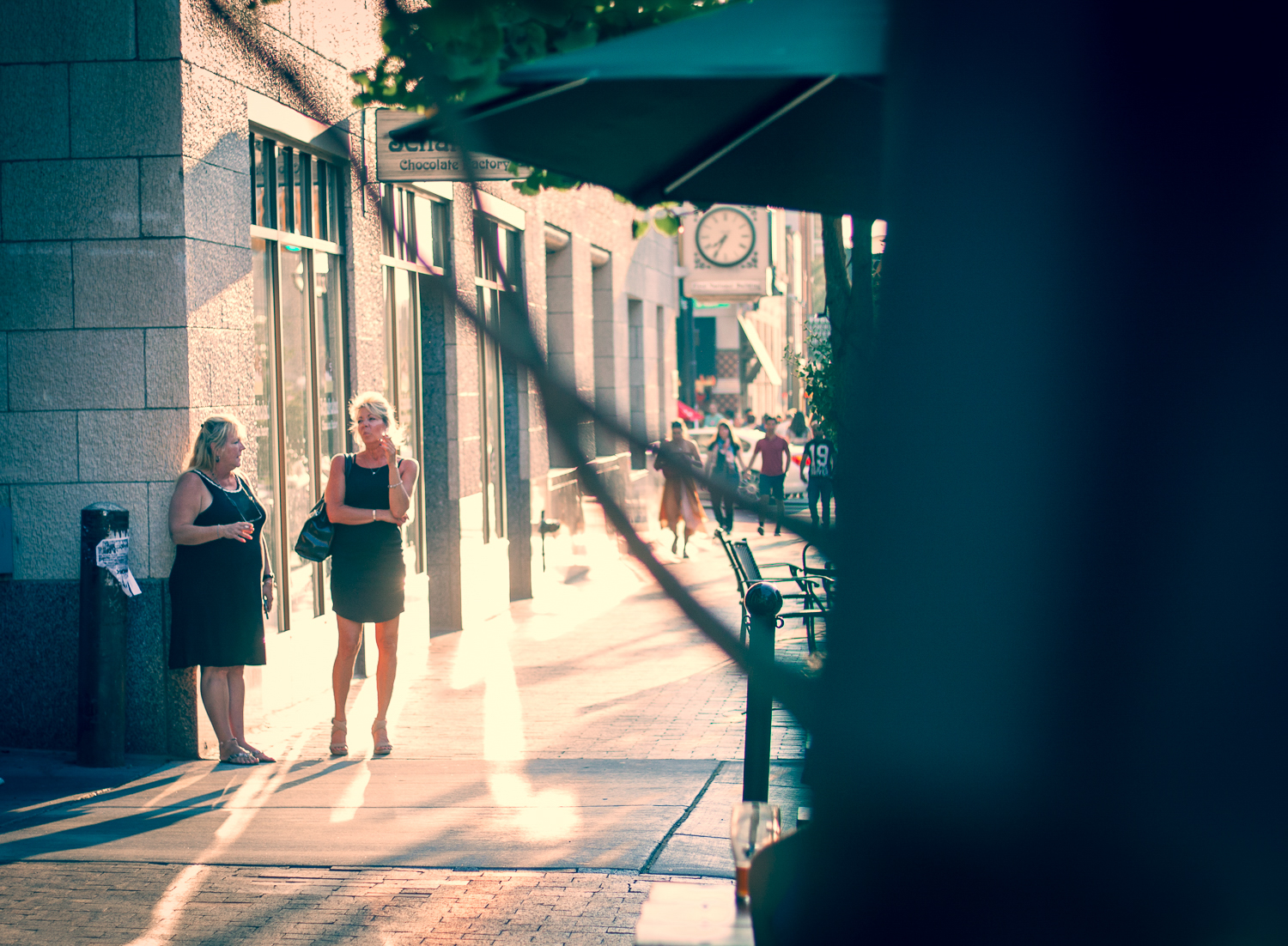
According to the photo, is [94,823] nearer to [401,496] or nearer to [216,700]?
[216,700]

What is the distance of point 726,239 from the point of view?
2873 centimetres

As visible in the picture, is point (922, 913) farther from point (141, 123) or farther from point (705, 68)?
point (141, 123)

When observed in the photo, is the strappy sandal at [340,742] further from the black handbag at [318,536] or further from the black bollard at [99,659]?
the black bollard at [99,659]

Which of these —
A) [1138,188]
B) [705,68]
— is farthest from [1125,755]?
[705,68]

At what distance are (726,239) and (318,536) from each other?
889 inches

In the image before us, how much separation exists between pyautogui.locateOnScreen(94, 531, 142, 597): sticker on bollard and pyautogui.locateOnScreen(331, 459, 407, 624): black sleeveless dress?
3.29ft

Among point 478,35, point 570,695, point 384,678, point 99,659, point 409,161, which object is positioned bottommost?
point 570,695

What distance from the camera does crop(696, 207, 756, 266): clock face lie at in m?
28.5

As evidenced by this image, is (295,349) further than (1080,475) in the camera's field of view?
Yes

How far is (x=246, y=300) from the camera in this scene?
7.71 metres

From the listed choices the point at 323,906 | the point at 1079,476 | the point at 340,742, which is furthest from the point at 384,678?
the point at 1079,476

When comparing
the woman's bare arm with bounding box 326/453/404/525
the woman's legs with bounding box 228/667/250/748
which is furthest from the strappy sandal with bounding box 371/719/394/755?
the woman's bare arm with bounding box 326/453/404/525

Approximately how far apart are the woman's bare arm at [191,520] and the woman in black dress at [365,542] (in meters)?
0.52

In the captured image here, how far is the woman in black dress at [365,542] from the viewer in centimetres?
705
